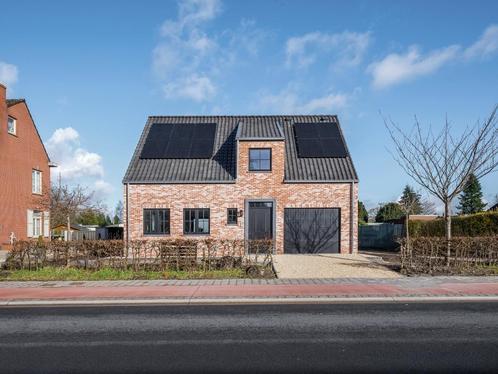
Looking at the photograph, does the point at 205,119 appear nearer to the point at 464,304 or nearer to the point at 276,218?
the point at 276,218

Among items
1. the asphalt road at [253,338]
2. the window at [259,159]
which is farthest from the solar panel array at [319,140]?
the asphalt road at [253,338]

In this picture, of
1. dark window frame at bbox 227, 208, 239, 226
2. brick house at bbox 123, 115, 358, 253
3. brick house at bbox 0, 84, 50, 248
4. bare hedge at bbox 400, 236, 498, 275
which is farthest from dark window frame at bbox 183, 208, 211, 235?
bare hedge at bbox 400, 236, 498, 275

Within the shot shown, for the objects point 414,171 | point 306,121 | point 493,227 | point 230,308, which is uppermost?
point 306,121

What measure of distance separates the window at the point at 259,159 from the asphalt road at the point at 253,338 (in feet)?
41.3

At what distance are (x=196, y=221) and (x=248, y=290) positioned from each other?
10.8m

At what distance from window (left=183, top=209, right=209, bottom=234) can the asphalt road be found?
38.8ft

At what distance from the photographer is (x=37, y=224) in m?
32.1

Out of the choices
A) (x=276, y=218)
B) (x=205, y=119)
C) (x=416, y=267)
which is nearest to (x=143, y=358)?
(x=416, y=267)

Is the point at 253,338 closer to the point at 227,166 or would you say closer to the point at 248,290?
the point at 248,290

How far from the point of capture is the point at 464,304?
9859mm

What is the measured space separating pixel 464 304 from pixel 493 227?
1178 centimetres

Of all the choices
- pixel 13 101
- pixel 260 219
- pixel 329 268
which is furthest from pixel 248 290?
pixel 13 101

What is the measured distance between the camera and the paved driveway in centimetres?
1381

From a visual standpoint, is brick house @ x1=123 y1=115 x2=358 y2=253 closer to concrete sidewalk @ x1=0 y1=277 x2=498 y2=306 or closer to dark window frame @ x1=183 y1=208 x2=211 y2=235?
dark window frame @ x1=183 y1=208 x2=211 y2=235
